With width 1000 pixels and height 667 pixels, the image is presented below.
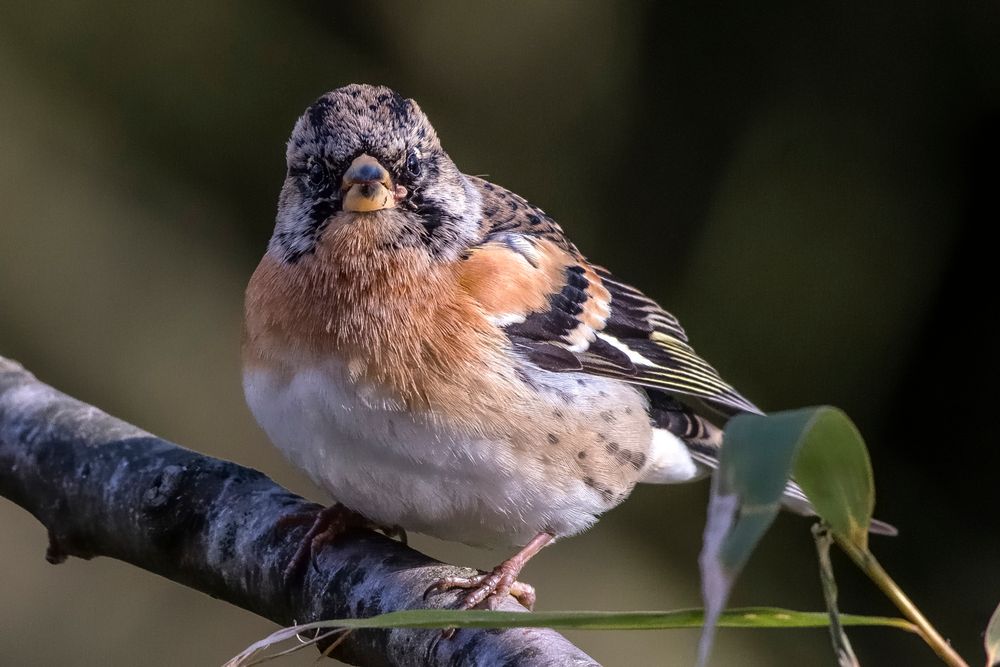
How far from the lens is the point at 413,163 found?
213 cm

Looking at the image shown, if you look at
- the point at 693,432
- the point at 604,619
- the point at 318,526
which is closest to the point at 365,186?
the point at 318,526

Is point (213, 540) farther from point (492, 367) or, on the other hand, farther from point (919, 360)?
point (919, 360)

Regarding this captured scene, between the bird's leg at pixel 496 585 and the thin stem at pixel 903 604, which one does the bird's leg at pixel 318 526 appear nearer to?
the bird's leg at pixel 496 585

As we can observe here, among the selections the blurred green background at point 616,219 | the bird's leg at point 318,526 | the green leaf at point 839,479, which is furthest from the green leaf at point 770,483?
the blurred green background at point 616,219

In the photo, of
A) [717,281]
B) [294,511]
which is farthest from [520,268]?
[717,281]

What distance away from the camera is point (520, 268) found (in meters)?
2.24

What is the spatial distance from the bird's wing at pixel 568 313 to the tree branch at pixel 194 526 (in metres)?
0.46

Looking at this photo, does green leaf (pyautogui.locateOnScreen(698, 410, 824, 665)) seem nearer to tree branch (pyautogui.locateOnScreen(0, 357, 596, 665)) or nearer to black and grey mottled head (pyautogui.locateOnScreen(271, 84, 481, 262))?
tree branch (pyautogui.locateOnScreen(0, 357, 596, 665))

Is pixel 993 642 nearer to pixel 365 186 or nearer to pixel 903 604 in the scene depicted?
pixel 903 604

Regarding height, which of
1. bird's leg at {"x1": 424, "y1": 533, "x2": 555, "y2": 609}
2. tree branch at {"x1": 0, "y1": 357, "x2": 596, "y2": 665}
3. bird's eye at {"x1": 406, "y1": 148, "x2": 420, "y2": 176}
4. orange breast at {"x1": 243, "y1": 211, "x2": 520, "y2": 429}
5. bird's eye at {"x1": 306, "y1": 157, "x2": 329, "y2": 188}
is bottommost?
tree branch at {"x1": 0, "y1": 357, "x2": 596, "y2": 665}

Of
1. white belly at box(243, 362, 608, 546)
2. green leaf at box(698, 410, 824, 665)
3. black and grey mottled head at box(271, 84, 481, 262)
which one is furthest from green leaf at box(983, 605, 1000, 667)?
black and grey mottled head at box(271, 84, 481, 262)

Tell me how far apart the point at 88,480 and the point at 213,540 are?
32cm

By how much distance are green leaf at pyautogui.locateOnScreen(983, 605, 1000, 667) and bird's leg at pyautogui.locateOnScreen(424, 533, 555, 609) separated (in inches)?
30.3

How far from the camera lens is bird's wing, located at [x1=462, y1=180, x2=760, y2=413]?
2146mm
